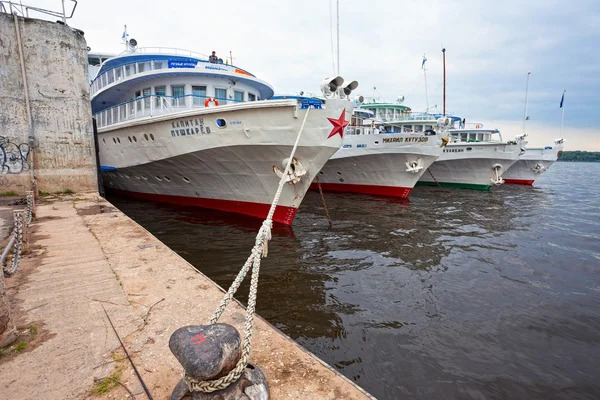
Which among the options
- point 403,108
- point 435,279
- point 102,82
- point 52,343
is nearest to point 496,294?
point 435,279

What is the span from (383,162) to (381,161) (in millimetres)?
113

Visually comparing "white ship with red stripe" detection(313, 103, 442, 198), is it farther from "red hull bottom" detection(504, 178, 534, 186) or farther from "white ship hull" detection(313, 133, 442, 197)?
"red hull bottom" detection(504, 178, 534, 186)

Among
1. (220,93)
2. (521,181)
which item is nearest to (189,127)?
(220,93)

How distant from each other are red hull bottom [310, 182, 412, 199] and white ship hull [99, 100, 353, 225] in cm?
872

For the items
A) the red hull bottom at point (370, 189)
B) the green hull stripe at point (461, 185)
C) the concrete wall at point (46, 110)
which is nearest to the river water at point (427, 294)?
the concrete wall at point (46, 110)

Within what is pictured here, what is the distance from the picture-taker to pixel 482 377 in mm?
3707

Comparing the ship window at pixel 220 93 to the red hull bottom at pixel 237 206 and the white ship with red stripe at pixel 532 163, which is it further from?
the white ship with red stripe at pixel 532 163

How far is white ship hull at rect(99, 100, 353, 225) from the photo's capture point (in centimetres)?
800

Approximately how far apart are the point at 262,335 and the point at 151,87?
37.4 ft

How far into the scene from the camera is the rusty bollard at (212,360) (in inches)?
66.9

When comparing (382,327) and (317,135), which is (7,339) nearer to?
(382,327)

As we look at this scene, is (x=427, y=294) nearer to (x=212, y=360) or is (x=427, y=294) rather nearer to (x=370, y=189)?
(x=212, y=360)

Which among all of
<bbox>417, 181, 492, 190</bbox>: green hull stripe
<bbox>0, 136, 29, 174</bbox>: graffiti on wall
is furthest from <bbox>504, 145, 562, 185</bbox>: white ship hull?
<bbox>0, 136, 29, 174</bbox>: graffiti on wall

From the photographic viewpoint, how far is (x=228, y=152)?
8.84 meters
